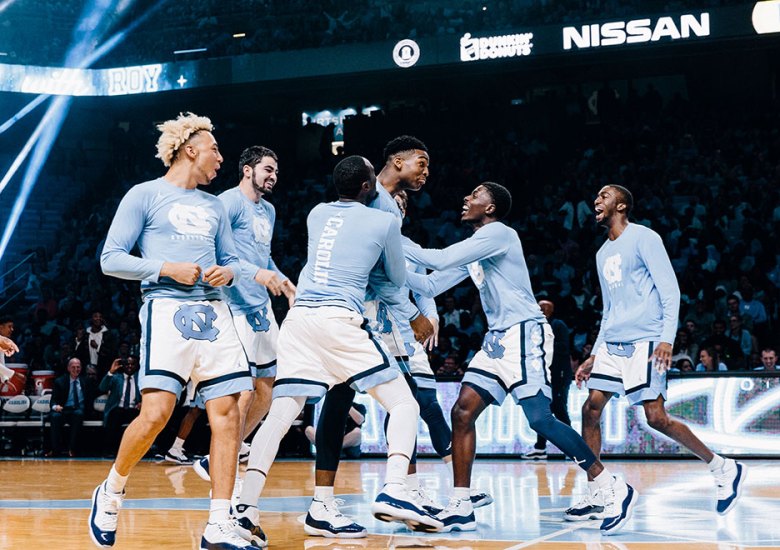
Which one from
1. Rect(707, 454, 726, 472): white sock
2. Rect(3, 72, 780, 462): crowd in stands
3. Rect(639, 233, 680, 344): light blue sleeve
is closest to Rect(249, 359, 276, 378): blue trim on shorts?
Rect(639, 233, 680, 344): light blue sleeve

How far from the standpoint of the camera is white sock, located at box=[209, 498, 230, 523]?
4559 mm

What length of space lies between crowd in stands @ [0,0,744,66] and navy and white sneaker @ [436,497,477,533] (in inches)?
568

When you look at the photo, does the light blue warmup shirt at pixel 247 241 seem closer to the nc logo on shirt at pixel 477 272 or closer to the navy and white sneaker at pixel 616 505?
the nc logo on shirt at pixel 477 272

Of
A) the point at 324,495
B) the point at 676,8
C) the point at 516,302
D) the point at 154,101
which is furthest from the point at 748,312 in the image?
the point at 154,101

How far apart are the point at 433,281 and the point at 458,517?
1289 millimetres

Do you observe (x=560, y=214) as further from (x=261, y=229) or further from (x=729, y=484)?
(x=729, y=484)

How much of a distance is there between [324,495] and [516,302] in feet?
5.12

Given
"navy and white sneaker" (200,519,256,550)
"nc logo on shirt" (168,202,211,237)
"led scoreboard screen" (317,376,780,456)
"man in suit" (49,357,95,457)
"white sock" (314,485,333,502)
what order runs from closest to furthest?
"navy and white sneaker" (200,519,256,550) < "nc logo on shirt" (168,202,211,237) < "white sock" (314,485,333,502) < "led scoreboard screen" (317,376,780,456) < "man in suit" (49,357,95,457)

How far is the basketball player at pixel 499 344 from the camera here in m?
5.82

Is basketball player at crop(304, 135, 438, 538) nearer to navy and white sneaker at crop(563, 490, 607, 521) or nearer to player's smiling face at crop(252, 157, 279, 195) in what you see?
navy and white sneaker at crop(563, 490, 607, 521)

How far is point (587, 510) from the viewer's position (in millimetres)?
6074

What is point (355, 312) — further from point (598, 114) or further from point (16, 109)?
point (16, 109)

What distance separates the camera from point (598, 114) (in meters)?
22.2

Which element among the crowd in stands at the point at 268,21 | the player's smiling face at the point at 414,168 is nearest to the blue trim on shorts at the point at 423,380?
the player's smiling face at the point at 414,168
